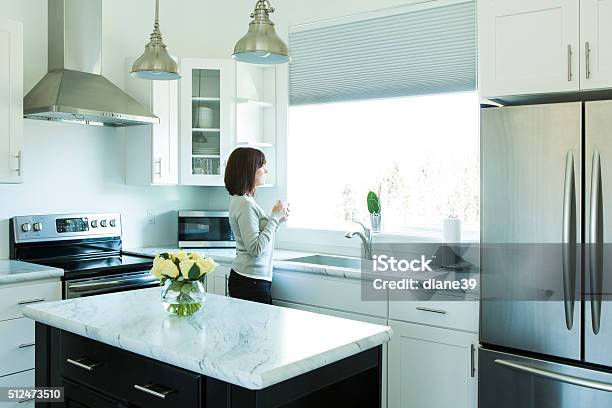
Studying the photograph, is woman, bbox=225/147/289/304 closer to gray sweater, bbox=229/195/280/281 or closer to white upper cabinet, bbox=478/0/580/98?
gray sweater, bbox=229/195/280/281

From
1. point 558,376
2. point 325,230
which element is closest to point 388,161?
point 325,230

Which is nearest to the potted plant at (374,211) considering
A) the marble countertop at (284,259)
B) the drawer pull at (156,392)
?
the marble countertop at (284,259)

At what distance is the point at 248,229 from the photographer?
3.16 metres

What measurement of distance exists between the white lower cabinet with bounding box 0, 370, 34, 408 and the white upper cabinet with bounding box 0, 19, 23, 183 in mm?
1062

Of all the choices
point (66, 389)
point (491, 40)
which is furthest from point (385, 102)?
point (66, 389)

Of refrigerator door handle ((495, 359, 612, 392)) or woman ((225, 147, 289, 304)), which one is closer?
refrigerator door handle ((495, 359, 612, 392))

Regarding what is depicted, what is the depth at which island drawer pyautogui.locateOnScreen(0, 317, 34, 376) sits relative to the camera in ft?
10.1

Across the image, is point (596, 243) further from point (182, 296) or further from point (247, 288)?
point (247, 288)

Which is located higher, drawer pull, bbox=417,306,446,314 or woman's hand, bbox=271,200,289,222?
woman's hand, bbox=271,200,289,222

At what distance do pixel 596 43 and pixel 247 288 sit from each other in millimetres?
2070

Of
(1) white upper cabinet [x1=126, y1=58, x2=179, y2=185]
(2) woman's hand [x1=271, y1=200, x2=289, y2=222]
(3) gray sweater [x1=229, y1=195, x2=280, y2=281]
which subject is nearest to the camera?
(3) gray sweater [x1=229, y1=195, x2=280, y2=281]

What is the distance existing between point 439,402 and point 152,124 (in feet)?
8.31

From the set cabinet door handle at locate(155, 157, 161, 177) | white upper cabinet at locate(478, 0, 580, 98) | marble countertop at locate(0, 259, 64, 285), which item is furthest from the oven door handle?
white upper cabinet at locate(478, 0, 580, 98)

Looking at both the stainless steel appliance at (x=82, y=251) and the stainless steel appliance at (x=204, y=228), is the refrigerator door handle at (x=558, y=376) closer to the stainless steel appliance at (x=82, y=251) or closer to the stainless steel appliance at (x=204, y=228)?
the stainless steel appliance at (x=82, y=251)
